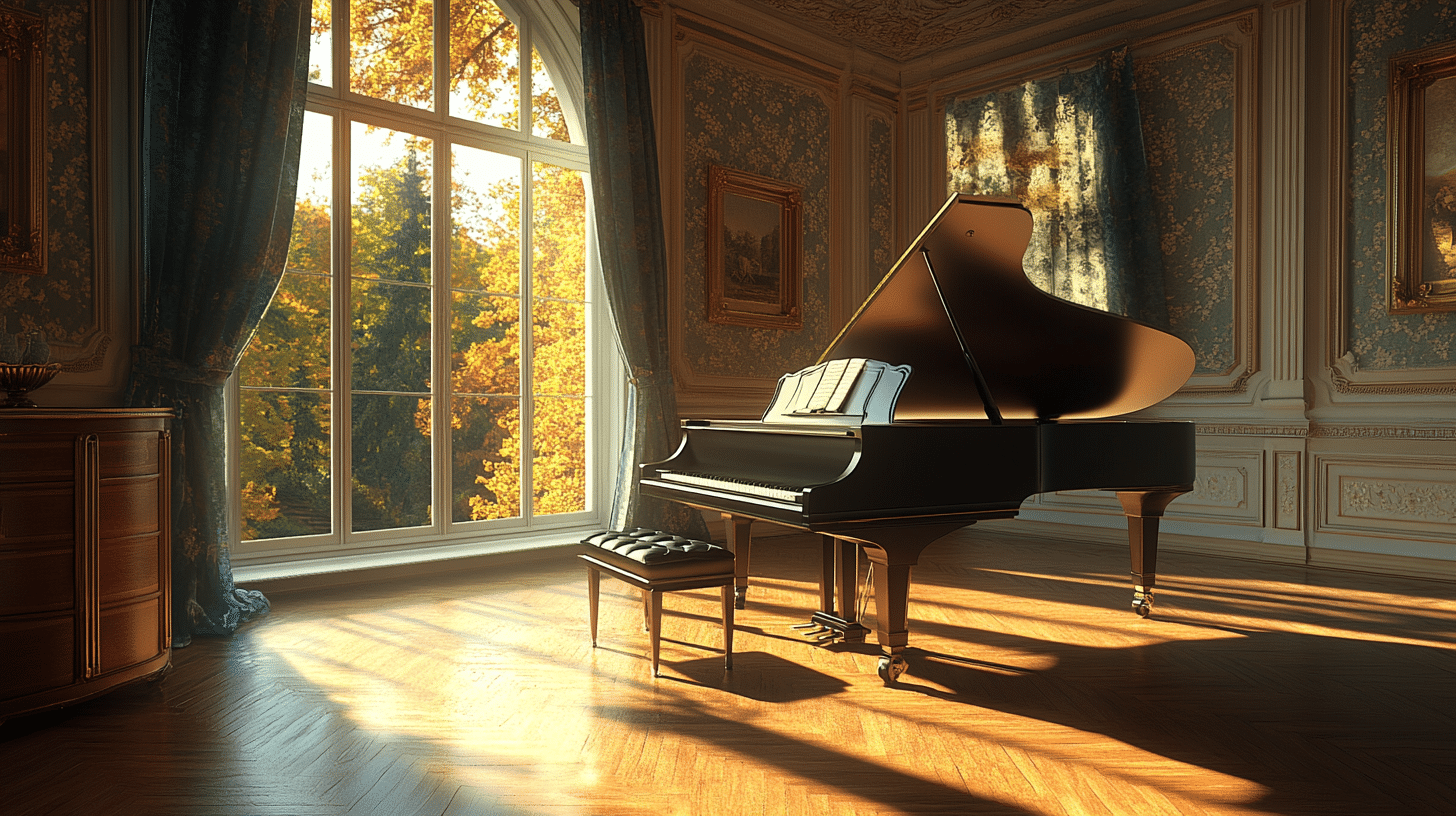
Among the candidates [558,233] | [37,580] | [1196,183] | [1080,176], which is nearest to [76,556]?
[37,580]

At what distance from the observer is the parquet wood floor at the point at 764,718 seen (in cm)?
202

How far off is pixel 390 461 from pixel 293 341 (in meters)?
0.80

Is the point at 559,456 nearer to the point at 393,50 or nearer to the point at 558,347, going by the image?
the point at 558,347

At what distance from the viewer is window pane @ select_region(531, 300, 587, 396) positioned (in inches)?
211

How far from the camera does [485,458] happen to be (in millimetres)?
5086

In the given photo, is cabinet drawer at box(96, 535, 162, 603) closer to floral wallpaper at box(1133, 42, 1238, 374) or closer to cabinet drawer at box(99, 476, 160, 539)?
cabinet drawer at box(99, 476, 160, 539)

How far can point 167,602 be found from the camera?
113 inches

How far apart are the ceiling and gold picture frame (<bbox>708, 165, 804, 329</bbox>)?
50.7 inches

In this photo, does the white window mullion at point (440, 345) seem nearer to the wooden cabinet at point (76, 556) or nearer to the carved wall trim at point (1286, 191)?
the wooden cabinet at point (76, 556)

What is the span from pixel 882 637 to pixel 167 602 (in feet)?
7.80

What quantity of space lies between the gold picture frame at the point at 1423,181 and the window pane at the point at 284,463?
600 cm


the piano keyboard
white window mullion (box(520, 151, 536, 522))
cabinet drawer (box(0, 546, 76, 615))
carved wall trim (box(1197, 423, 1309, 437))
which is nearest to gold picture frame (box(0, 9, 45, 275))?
cabinet drawer (box(0, 546, 76, 615))

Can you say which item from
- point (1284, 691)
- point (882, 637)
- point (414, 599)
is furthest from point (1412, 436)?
point (414, 599)

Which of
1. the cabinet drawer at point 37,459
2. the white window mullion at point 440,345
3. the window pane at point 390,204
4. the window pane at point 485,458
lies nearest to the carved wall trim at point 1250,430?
the window pane at point 485,458
